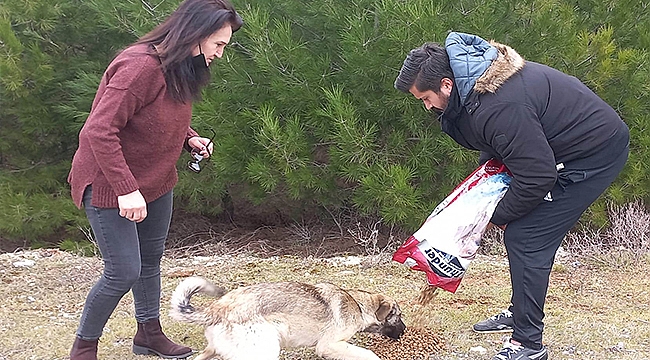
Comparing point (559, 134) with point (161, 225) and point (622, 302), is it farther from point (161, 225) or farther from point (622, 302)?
point (622, 302)

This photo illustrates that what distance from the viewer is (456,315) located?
4.66 m

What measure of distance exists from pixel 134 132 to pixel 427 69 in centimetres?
141

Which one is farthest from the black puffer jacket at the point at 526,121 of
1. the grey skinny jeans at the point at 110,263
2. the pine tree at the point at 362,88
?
the pine tree at the point at 362,88

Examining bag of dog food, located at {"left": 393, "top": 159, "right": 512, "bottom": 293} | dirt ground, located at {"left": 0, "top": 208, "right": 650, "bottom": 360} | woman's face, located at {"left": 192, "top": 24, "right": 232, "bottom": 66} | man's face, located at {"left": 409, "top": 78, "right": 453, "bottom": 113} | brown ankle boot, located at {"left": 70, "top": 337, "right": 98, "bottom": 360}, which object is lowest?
dirt ground, located at {"left": 0, "top": 208, "right": 650, "bottom": 360}

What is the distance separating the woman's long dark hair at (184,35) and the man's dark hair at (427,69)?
867 millimetres

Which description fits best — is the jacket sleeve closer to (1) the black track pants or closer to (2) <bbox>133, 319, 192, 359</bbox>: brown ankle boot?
(1) the black track pants

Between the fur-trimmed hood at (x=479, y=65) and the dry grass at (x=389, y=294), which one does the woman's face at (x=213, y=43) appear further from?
the dry grass at (x=389, y=294)

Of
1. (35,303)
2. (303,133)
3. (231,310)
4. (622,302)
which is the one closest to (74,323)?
(35,303)

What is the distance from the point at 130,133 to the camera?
10.6 ft

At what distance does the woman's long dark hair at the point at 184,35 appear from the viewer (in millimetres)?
3160

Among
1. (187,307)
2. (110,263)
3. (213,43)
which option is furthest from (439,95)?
(110,263)

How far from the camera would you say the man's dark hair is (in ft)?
10.7

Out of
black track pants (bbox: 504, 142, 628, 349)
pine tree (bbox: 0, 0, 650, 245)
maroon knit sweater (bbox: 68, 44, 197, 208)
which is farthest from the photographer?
pine tree (bbox: 0, 0, 650, 245)

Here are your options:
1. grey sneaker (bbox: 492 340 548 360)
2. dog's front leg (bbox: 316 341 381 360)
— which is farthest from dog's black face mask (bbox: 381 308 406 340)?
grey sneaker (bbox: 492 340 548 360)
